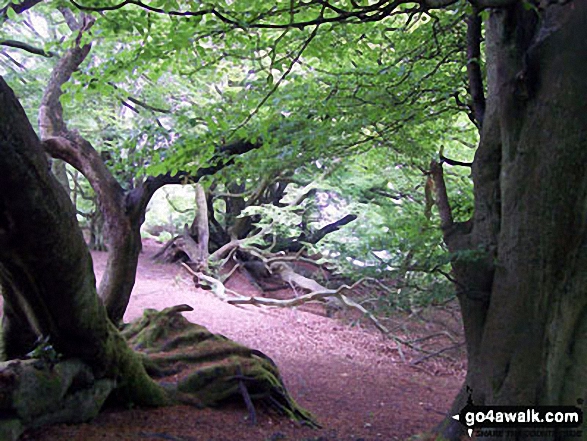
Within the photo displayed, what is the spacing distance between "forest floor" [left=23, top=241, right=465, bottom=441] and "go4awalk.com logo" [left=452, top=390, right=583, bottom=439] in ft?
6.27

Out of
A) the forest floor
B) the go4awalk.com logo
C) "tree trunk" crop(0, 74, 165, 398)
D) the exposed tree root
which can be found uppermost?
"tree trunk" crop(0, 74, 165, 398)

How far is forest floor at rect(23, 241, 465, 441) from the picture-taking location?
4488mm

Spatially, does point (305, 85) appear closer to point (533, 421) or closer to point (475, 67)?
point (475, 67)

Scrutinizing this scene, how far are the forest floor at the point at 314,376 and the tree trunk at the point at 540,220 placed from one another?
2.30 m

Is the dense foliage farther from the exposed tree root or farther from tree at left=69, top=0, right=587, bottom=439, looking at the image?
the exposed tree root

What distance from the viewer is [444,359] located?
1193cm

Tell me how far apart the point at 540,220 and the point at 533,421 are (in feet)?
4.70

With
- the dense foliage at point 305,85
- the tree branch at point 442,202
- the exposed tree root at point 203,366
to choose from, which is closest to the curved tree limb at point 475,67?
the dense foliage at point 305,85

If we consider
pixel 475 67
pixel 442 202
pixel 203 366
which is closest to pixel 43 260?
pixel 203 366

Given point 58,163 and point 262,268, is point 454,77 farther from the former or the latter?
point 262,268

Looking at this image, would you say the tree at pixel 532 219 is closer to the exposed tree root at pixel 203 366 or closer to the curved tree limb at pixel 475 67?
the curved tree limb at pixel 475 67

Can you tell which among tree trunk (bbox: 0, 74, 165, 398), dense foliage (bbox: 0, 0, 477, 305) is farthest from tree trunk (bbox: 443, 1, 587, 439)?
tree trunk (bbox: 0, 74, 165, 398)

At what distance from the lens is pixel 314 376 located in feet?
30.1

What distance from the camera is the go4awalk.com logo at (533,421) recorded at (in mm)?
3262
